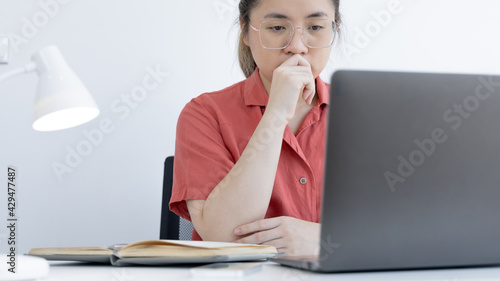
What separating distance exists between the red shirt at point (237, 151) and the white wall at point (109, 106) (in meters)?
0.61

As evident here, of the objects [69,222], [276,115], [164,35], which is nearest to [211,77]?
[164,35]

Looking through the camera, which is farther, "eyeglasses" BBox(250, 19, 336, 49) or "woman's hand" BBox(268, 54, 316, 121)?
"eyeglasses" BBox(250, 19, 336, 49)

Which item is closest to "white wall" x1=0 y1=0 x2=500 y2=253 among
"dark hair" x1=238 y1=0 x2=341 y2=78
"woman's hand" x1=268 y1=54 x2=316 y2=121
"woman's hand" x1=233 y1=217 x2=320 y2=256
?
"dark hair" x1=238 y1=0 x2=341 y2=78

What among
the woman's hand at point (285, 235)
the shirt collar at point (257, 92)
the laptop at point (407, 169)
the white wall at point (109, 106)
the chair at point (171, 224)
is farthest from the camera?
the white wall at point (109, 106)

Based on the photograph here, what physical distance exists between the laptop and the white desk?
0.5 inches

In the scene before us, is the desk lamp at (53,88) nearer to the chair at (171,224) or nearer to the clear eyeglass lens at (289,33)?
the clear eyeglass lens at (289,33)

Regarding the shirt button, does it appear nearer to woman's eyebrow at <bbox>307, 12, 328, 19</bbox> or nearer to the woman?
the woman

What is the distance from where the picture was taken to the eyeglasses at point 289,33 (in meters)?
1.49

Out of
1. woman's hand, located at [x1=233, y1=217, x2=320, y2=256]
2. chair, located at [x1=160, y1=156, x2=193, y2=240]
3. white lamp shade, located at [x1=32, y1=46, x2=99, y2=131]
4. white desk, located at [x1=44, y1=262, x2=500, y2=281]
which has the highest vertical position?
white lamp shade, located at [x1=32, y1=46, x2=99, y2=131]

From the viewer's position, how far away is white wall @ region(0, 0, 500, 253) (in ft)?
6.68

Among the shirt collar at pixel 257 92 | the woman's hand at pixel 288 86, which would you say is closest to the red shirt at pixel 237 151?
the shirt collar at pixel 257 92

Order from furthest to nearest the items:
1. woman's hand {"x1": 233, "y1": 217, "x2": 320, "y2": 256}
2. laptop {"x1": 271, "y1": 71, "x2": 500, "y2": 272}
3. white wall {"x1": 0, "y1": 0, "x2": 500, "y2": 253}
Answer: white wall {"x1": 0, "y1": 0, "x2": 500, "y2": 253} → woman's hand {"x1": 233, "y1": 217, "x2": 320, "y2": 256} → laptop {"x1": 271, "y1": 71, "x2": 500, "y2": 272}

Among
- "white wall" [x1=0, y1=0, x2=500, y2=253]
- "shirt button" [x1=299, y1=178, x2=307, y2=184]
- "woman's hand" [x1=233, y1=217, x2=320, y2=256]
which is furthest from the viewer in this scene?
"white wall" [x1=0, y1=0, x2=500, y2=253]

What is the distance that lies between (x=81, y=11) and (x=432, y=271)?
5.69 ft
